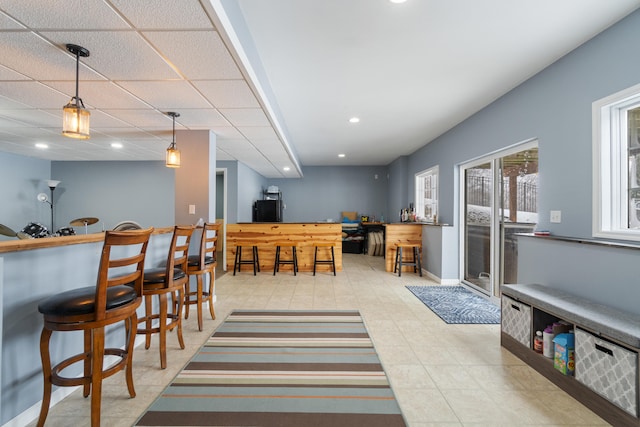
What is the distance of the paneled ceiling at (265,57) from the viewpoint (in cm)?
187

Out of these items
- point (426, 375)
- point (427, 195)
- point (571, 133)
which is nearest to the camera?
point (426, 375)

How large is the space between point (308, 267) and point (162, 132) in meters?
3.52

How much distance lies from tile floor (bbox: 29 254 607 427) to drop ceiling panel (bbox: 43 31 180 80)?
7.69 feet

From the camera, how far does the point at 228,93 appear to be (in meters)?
2.81

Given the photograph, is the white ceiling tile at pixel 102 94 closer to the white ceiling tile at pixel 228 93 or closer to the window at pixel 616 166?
the white ceiling tile at pixel 228 93

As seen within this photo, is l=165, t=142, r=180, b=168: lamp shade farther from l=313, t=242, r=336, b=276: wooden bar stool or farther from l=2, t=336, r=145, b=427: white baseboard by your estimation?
l=313, t=242, r=336, b=276: wooden bar stool

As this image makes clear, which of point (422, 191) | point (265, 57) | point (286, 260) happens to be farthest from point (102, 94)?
point (422, 191)

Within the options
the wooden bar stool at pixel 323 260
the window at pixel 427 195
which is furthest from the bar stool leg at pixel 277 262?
the window at pixel 427 195

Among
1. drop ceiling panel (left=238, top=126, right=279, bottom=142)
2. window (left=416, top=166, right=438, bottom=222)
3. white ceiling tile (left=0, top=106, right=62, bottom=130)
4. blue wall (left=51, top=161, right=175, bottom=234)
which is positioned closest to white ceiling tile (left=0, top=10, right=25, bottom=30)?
white ceiling tile (left=0, top=106, right=62, bottom=130)

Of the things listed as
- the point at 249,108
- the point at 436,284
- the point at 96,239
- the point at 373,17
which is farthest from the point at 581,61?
the point at 96,239

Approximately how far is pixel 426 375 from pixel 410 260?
4068 mm

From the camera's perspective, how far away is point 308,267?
604 cm

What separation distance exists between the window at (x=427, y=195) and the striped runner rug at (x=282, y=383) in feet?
12.8

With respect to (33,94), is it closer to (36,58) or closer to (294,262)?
(36,58)
